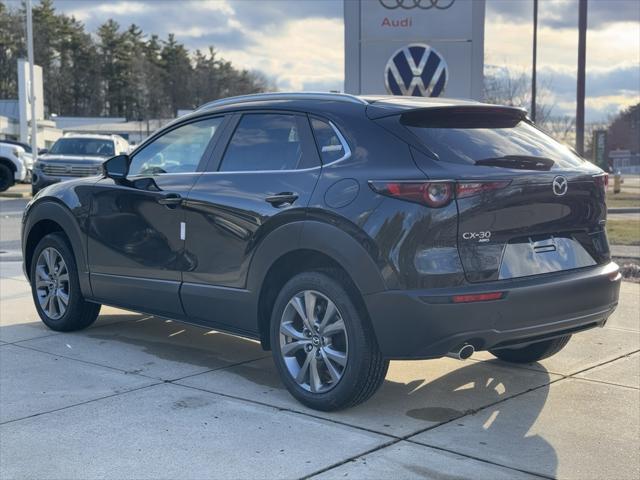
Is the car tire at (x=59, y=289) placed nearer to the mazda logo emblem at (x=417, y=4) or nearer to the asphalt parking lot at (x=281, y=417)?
the asphalt parking lot at (x=281, y=417)

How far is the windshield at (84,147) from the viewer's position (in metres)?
20.7

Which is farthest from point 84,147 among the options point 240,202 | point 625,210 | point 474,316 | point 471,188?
point 474,316

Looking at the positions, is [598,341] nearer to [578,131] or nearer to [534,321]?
[534,321]

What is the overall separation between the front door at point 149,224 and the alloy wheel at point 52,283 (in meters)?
0.49

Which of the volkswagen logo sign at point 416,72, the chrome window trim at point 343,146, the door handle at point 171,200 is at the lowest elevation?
the door handle at point 171,200

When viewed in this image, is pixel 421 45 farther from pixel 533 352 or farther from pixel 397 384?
pixel 397 384

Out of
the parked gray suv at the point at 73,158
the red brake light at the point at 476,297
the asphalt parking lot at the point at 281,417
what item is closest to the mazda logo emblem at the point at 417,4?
the asphalt parking lot at the point at 281,417

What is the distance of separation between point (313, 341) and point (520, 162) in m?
1.56

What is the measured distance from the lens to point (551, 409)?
470cm

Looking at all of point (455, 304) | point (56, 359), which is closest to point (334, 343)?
point (455, 304)

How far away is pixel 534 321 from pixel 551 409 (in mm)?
771

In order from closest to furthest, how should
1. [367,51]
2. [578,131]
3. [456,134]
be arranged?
1. [456,134]
2. [367,51]
3. [578,131]

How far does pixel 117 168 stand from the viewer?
5.99m

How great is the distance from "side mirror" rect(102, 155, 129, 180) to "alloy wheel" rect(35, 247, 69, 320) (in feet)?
3.12
